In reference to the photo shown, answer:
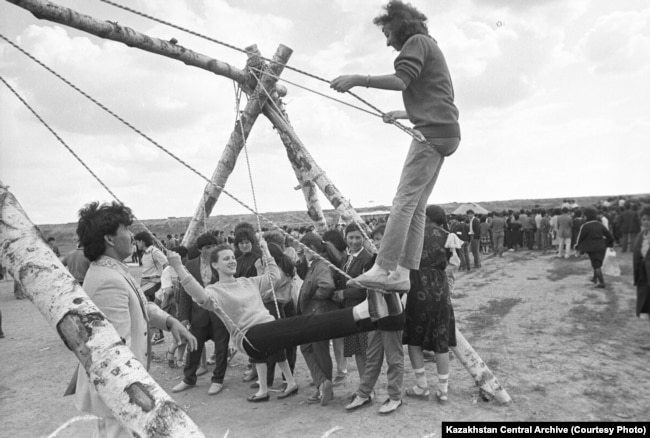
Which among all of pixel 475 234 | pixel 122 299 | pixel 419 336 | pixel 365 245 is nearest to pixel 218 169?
pixel 365 245

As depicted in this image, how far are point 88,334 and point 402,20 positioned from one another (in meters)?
2.79

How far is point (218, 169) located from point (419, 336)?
3.79 m

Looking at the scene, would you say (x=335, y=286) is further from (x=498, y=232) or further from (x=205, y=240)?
(x=498, y=232)

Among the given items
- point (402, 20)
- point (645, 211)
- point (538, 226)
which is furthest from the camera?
point (538, 226)

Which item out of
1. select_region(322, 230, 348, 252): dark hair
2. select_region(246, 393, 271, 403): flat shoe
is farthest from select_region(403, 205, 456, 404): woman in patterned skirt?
select_region(246, 393, 271, 403): flat shoe

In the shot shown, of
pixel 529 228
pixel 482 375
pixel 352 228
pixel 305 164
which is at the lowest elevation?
pixel 482 375

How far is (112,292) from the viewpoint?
2541mm

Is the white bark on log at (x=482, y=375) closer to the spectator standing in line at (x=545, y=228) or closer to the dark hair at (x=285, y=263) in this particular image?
the dark hair at (x=285, y=263)

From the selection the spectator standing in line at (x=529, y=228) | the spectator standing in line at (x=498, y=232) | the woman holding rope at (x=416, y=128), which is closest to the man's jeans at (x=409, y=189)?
the woman holding rope at (x=416, y=128)

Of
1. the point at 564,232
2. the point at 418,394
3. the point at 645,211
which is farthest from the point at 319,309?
the point at 564,232

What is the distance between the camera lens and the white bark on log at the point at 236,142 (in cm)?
620

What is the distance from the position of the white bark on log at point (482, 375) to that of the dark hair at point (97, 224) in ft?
11.2

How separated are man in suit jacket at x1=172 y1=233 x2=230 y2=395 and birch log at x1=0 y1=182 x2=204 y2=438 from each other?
9.60 feet

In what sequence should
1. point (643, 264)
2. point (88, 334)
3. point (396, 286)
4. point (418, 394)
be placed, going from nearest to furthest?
point (88, 334), point (396, 286), point (643, 264), point (418, 394)
